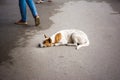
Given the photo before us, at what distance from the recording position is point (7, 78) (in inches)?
137

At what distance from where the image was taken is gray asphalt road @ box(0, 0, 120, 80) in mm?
3584

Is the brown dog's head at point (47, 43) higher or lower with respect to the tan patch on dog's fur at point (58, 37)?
lower

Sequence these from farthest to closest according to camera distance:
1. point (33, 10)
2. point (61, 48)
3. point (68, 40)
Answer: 1. point (33, 10)
2. point (68, 40)
3. point (61, 48)

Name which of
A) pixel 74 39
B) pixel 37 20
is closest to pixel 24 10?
pixel 37 20

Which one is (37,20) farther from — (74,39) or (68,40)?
(74,39)

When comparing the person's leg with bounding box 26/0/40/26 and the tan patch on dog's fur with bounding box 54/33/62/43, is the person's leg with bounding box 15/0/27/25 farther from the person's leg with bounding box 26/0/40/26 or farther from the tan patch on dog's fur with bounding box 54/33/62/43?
the tan patch on dog's fur with bounding box 54/33/62/43

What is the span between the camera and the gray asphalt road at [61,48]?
11.8 feet

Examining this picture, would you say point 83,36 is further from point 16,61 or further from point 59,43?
point 16,61

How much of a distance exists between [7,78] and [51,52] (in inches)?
40.0

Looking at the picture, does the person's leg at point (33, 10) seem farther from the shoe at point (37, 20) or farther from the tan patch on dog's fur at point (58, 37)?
the tan patch on dog's fur at point (58, 37)

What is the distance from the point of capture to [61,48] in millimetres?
4348

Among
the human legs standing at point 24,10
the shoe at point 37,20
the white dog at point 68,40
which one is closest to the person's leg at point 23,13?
the human legs standing at point 24,10

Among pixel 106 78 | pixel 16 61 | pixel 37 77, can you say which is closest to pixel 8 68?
pixel 16 61

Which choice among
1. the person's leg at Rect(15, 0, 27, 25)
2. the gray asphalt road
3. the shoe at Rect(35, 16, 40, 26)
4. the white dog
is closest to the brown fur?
the white dog
